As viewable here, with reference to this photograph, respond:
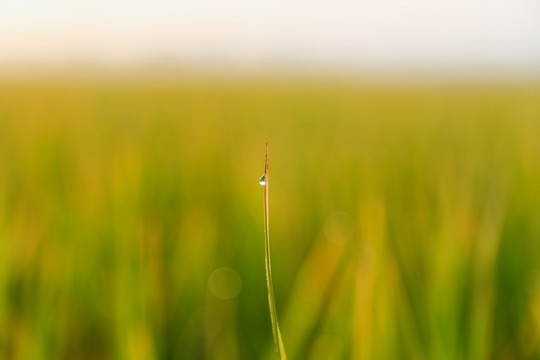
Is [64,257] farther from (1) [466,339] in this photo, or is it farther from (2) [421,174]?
(2) [421,174]

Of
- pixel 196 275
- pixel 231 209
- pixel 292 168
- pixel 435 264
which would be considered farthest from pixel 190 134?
pixel 435 264

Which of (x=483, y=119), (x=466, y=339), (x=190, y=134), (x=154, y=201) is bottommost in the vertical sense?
(x=466, y=339)

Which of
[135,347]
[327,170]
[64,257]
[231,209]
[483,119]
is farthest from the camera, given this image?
[483,119]

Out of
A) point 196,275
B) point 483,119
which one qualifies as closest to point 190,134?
point 196,275

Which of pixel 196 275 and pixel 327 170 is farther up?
pixel 327 170

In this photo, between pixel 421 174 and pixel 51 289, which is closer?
pixel 51 289

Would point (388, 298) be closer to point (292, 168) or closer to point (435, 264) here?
point (435, 264)

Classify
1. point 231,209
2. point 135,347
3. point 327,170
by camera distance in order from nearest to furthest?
point 135,347 → point 231,209 → point 327,170

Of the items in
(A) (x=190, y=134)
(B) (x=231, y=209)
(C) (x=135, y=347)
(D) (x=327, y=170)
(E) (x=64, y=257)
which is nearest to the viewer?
(C) (x=135, y=347)

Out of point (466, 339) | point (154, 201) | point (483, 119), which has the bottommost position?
point (466, 339)
